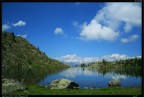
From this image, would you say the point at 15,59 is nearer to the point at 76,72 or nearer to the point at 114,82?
the point at 76,72

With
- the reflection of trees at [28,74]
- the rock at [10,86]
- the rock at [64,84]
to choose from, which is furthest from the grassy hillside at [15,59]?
the rock at [64,84]

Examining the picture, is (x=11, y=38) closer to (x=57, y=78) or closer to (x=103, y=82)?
(x=57, y=78)

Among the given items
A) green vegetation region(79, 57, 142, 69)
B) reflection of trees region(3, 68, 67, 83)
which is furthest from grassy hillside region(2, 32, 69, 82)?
green vegetation region(79, 57, 142, 69)

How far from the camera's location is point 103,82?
25.4ft

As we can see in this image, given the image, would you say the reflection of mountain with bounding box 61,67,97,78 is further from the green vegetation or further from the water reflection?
the green vegetation

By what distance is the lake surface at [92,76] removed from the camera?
765cm

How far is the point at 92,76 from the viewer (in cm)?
783

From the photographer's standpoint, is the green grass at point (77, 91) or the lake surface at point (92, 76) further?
the lake surface at point (92, 76)

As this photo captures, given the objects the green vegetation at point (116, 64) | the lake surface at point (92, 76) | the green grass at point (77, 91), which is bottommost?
the green grass at point (77, 91)

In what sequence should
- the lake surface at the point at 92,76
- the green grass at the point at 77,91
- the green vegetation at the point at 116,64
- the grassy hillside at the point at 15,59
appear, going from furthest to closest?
the lake surface at the point at 92,76 < the green vegetation at the point at 116,64 < the grassy hillside at the point at 15,59 < the green grass at the point at 77,91

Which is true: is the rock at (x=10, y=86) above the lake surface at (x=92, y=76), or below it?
below

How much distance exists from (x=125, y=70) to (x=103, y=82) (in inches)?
25.8

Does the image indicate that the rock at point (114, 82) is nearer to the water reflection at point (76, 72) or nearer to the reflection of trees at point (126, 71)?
the reflection of trees at point (126, 71)

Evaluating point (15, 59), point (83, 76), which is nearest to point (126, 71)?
point (83, 76)
